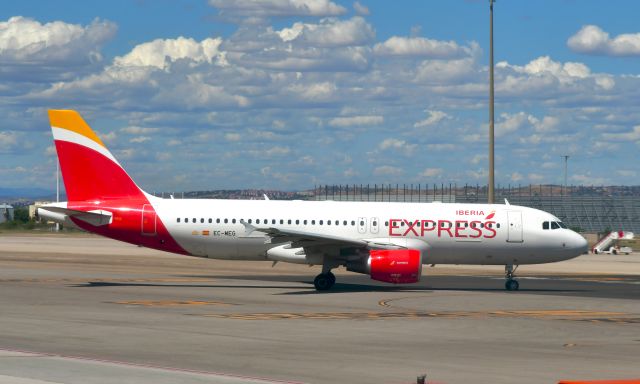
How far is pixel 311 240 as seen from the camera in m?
41.6

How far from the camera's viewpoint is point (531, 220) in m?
45.2

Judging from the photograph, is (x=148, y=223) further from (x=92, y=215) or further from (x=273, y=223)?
(x=273, y=223)

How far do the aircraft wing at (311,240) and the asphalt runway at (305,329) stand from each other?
6.09 feet

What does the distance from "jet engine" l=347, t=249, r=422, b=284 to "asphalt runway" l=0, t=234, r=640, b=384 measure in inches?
28.6

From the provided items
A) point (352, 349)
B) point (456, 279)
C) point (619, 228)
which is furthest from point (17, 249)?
point (619, 228)

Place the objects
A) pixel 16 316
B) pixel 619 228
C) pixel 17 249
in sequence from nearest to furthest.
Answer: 1. pixel 16 316
2. pixel 17 249
3. pixel 619 228

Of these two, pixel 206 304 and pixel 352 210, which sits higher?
pixel 352 210

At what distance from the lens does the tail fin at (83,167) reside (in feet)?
147

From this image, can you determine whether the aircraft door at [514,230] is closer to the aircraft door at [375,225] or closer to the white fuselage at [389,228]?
the white fuselage at [389,228]

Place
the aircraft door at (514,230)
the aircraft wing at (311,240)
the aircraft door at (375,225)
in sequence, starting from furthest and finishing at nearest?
the aircraft door at (514,230) < the aircraft door at (375,225) < the aircraft wing at (311,240)

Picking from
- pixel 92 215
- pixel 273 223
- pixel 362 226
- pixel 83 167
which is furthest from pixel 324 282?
pixel 83 167

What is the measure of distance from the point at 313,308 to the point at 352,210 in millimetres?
10560

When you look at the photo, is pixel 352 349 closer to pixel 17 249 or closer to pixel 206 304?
pixel 206 304

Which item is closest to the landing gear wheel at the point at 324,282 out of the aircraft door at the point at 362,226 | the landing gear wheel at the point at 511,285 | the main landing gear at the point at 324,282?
the main landing gear at the point at 324,282
